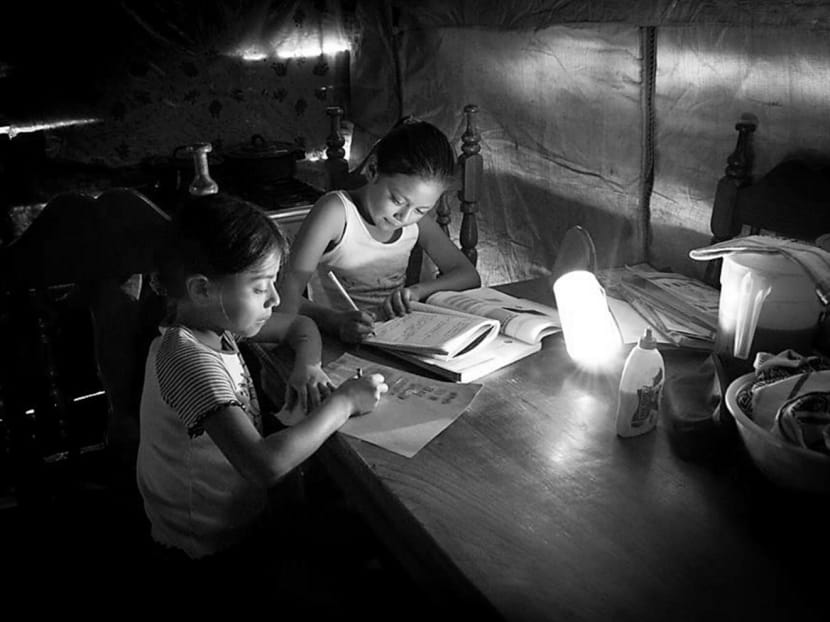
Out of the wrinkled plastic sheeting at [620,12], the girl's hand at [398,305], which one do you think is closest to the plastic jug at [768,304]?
the wrinkled plastic sheeting at [620,12]

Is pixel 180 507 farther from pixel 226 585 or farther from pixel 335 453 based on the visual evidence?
pixel 335 453

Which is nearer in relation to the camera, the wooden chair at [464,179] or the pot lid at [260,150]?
the wooden chair at [464,179]

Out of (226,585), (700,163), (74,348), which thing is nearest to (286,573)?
(226,585)

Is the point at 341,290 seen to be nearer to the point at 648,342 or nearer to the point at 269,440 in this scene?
the point at 269,440

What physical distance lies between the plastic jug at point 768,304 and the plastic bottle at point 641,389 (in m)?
0.21

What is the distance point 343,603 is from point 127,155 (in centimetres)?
275

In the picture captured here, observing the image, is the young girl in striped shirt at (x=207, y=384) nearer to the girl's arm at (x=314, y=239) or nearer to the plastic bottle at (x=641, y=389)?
the plastic bottle at (x=641, y=389)

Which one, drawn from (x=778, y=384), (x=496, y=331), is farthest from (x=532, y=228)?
(x=778, y=384)

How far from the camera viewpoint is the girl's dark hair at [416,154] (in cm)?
178

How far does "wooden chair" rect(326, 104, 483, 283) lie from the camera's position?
2254mm

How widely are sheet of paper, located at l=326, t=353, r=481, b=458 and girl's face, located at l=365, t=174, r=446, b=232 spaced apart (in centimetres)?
54

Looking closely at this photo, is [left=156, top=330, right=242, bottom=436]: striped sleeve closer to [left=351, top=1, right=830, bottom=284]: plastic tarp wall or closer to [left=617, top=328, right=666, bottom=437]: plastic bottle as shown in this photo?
[left=617, top=328, right=666, bottom=437]: plastic bottle

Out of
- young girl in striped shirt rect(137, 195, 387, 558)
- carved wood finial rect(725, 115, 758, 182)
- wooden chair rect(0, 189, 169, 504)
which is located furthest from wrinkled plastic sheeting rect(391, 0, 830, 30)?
wooden chair rect(0, 189, 169, 504)

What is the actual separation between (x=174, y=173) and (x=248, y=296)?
2.09m
